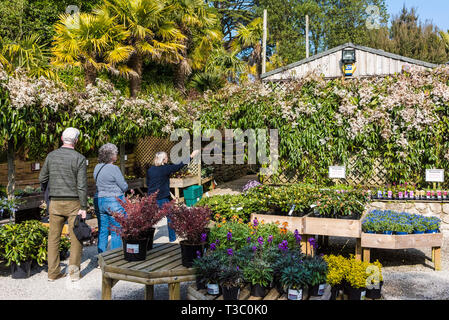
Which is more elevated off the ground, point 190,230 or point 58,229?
point 190,230

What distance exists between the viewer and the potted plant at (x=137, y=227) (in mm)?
3428

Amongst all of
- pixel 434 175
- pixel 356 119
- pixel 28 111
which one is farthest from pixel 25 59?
pixel 434 175

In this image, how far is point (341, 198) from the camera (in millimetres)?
5430

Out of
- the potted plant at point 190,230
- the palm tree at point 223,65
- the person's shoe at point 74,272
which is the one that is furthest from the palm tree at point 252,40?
the potted plant at point 190,230

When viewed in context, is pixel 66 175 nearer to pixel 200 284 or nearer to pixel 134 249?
pixel 134 249

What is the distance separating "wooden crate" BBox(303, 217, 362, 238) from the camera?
4953 mm

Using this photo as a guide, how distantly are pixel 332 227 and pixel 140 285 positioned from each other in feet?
7.94

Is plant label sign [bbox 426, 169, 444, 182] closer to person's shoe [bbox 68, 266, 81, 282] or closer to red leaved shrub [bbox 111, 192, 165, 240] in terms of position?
red leaved shrub [bbox 111, 192, 165, 240]

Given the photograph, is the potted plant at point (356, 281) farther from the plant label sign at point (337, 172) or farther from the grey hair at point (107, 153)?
the plant label sign at point (337, 172)

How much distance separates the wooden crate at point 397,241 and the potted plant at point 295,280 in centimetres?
225

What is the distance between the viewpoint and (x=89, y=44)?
1105cm

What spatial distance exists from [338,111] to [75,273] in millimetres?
6471

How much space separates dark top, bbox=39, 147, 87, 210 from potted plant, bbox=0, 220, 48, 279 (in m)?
0.90
